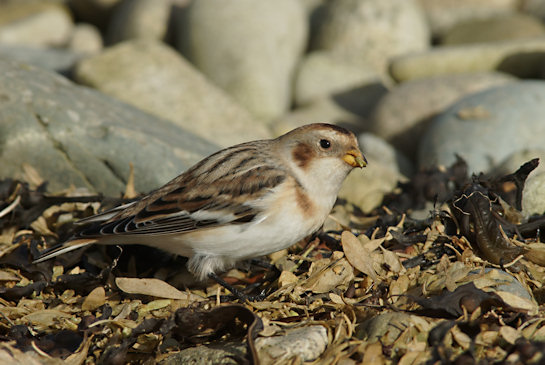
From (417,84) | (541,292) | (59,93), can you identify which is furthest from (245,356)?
(417,84)

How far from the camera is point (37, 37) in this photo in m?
11.1

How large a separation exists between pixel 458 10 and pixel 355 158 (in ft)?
30.9

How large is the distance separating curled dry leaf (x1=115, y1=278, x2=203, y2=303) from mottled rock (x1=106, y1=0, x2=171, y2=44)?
7.03m

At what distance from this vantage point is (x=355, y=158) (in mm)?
3576

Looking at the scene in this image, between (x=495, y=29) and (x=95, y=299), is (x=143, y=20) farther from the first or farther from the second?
(x=95, y=299)

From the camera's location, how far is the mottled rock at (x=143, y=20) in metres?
9.80

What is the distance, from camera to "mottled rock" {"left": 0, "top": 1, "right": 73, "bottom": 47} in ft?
35.7

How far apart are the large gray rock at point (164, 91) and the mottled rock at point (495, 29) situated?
17.3 feet

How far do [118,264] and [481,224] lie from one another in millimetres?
2152

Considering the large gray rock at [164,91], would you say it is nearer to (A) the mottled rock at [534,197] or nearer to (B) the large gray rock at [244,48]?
(B) the large gray rock at [244,48]

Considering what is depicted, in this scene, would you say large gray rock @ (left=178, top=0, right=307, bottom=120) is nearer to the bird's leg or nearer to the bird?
the bird

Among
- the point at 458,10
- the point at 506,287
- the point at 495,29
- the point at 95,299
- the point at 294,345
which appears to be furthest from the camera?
the point at 458,10


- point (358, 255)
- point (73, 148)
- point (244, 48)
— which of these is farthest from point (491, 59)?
point (358, 255)

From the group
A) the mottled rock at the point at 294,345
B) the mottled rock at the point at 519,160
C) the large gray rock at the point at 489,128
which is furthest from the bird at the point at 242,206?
the large gray rock at the point at 489,128
